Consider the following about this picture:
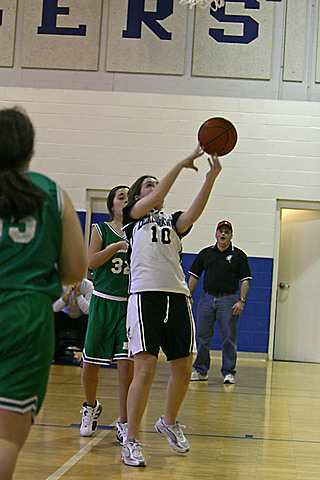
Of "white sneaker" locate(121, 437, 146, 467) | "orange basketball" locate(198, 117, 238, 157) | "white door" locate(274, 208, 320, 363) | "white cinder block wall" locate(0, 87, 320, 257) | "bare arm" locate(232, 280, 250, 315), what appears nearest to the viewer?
"white sneaker" locate(121, 437, 146, 467)

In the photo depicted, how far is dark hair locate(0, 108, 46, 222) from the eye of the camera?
1767 mm

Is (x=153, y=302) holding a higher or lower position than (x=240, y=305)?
higher

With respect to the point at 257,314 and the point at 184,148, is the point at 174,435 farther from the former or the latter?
the point at 184,148

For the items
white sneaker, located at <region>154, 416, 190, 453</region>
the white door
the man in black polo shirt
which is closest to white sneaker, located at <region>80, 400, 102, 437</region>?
white sneaker, located at <region>154, 416, 190, 453</region>

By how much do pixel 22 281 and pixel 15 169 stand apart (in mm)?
320

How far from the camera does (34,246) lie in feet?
5.93

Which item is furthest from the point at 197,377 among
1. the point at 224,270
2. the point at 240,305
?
the point at 224,270

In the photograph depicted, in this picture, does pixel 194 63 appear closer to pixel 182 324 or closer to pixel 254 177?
pixel 254 177

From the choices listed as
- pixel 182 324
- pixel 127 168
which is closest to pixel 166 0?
pixel 127 168

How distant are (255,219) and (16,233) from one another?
8.09m

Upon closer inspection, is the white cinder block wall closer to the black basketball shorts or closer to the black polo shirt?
the black polo shirt

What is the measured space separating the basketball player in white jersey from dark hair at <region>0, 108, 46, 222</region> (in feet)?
5.24

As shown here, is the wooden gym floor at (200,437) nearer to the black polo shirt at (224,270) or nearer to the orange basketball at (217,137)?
the black polo shirt at (224,270)

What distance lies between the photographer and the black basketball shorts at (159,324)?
3.50 metres
